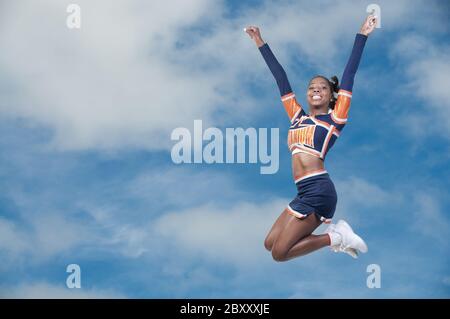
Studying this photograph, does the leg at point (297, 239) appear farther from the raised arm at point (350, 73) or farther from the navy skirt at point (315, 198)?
the raised arm at point (350, 73)

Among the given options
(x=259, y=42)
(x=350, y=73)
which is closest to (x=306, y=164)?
(x=350, y=73)

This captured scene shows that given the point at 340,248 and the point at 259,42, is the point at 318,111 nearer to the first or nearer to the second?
the point at 259,42

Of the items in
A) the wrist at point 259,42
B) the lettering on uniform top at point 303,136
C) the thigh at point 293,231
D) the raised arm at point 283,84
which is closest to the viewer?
the thigh at point 293,231

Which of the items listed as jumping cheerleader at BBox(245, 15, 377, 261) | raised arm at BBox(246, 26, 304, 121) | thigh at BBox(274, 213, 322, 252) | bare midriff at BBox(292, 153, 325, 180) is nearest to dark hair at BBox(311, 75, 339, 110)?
jumping cheerleader at BBox(245, 15, 377, 261)

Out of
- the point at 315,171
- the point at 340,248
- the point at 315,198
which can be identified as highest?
the point at 315,171

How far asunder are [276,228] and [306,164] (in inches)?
23.4

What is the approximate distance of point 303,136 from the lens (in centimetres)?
545

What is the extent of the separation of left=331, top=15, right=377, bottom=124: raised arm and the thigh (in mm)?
894

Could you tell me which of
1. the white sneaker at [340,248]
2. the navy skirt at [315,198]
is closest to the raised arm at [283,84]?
the navy skirt at [315,198]

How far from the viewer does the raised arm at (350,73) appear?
214 inches

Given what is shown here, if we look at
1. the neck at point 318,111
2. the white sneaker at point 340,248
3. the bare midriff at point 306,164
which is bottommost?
the white sneaker at point 340,248

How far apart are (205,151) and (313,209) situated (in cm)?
120
